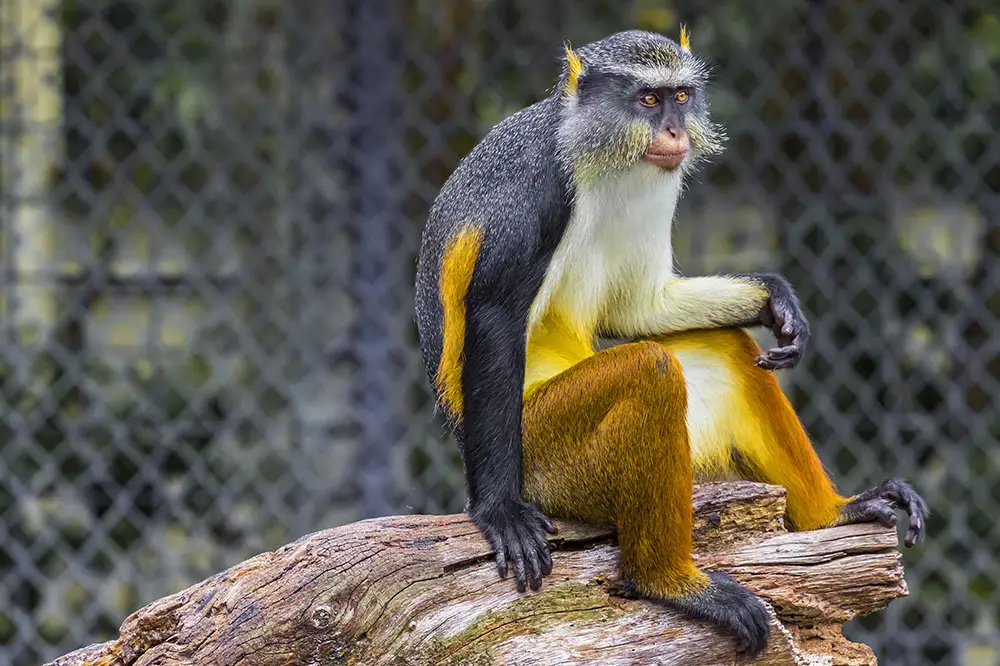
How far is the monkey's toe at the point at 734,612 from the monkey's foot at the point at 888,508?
1.68ft

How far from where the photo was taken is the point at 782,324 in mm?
3715

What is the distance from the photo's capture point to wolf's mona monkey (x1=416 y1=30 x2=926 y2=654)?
317 cm

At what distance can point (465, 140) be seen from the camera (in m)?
5.93

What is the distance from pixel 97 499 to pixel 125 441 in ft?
1.08

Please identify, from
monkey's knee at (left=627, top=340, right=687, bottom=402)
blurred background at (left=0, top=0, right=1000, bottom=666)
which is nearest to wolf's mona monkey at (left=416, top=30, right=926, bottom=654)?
monkey's knee at (left=627, top=340, right=687, bottom=402)

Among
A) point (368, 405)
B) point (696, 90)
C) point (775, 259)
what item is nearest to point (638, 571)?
point (696, 90)

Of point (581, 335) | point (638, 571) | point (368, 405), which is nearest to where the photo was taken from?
point (638, 571)

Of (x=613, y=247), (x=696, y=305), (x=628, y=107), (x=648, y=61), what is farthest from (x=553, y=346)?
(x=648, y=61)

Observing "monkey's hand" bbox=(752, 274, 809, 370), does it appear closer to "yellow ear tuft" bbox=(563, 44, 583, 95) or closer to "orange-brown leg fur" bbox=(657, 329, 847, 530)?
"orange-brown leg fur" bbox=(657, 329, 847, 530)

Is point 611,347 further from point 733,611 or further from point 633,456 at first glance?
point 733,611

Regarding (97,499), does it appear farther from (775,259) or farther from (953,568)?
(953,568)

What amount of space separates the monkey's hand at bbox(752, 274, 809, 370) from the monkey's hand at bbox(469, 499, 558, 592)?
2.53 ft

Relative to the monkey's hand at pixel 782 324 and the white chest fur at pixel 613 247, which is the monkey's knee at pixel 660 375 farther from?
the monkey's hand at pixel 782 324

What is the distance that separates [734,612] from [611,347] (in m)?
0.72
